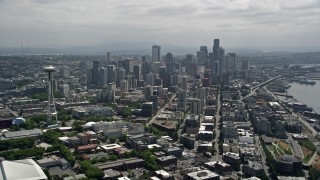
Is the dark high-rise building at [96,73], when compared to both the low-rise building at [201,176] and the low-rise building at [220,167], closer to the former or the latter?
the low-rise building at [220,167]

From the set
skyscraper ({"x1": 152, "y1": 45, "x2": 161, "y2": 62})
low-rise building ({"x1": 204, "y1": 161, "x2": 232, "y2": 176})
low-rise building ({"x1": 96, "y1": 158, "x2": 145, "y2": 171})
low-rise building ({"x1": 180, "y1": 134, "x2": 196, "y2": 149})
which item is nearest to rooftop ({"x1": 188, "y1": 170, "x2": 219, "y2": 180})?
low-rise building ({"x1": 204, "y1": 161, "x2": 232, "y2": 176})

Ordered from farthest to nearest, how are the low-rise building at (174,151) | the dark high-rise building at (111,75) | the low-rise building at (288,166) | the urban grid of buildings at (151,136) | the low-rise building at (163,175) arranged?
the dark high-rise building at (111,75), the low-rise building at (174,151), the low-rise building at (288,166), the urban grid of buildings at (151,136), the low-rise building at (163,175)

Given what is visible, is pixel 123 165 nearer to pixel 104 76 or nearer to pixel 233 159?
pixel 233 159

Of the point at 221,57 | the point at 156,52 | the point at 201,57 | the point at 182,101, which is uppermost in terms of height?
the point at 156,52

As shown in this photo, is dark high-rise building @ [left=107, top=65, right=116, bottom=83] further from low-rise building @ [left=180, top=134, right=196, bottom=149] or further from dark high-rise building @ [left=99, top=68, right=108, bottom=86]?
low-rise building @ [left=180, top=134, right=196, bottom=149]

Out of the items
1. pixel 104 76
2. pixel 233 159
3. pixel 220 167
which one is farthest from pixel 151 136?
pixel 104 76

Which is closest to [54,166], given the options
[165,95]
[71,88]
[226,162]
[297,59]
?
[226,162]

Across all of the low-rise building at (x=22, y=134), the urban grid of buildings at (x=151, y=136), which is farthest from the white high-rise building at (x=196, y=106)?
the low-rise building at (x=22, y=134)

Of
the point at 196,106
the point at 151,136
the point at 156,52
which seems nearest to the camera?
the point at 151,136
